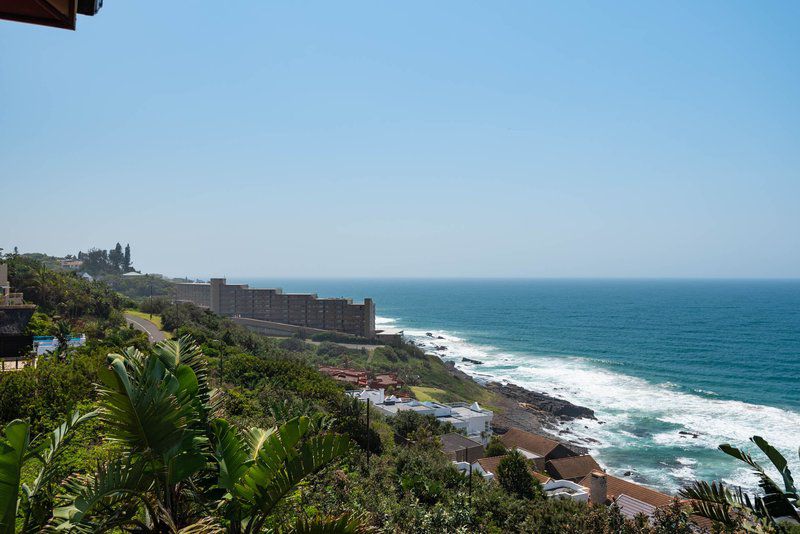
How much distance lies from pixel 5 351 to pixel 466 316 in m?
111

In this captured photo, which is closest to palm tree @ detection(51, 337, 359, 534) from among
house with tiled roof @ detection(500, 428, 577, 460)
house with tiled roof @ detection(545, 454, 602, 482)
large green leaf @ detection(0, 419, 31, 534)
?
large green leaf @ detection(0, 419, 31, 534)

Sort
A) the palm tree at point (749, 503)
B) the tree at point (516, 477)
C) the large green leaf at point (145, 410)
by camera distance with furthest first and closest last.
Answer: the tree at point (516, 477) < the palm tree at point (749, 503) < the large green leaf at point (145, 410)

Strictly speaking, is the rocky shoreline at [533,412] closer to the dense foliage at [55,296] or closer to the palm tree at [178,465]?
the dense foliage at [55,296]

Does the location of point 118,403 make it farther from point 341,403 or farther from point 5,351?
point 5,351

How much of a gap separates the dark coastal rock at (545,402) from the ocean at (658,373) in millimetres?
1359

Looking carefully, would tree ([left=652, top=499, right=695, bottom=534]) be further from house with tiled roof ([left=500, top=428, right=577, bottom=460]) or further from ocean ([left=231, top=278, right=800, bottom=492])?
ocean ([left=231, top=278, right=800, bottom=492])

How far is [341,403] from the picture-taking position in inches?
765

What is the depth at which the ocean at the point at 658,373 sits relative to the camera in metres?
31.9

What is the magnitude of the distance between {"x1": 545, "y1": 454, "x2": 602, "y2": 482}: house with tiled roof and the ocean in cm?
307

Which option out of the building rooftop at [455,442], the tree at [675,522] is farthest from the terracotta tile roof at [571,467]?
the tree at [675,522]

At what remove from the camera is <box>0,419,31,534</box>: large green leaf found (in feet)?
12.1

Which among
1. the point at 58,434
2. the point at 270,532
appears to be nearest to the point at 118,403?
the point at 58,434

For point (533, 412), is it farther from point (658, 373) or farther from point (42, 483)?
point (42, 483)

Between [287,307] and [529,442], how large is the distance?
53638mm
